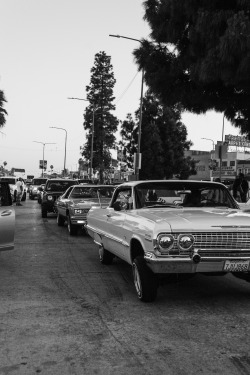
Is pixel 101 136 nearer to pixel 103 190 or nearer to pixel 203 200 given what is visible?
pixel 103 190

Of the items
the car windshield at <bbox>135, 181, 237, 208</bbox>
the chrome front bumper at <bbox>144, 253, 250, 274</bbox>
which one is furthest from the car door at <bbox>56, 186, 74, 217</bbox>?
the chrome front bumper at <bbox>144, 253, 250, 274</bbox>

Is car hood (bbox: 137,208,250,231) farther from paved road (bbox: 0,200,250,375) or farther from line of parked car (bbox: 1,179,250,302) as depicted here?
paved road (bbox: 0,200,250,375)

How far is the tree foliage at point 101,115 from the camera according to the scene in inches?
2558

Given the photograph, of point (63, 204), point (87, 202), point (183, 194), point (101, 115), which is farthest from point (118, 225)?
point (101, 115)

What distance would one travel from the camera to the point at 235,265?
17.6 ft

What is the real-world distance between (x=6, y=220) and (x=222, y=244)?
3657mm

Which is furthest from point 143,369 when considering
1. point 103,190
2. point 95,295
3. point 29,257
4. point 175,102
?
point 103,190

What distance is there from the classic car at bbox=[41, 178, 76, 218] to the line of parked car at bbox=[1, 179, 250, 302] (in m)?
10.8

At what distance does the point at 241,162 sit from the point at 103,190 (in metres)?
80.4

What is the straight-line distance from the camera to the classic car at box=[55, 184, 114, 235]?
1285 cm

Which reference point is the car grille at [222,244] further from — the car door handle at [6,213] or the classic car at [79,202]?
the classic car at [79,202]

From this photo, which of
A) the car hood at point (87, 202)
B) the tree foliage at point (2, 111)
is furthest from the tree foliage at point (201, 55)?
the tree foliage at point (2, 111)

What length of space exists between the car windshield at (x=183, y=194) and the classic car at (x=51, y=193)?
11.9 metres

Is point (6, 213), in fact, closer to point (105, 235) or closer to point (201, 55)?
point (105, 235)
